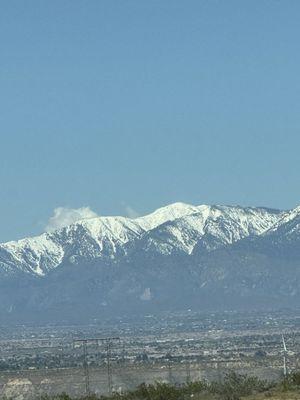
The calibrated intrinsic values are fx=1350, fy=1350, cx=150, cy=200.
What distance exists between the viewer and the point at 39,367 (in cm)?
19275

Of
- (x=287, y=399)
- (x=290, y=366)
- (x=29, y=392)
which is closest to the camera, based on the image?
(x=287, y=399)

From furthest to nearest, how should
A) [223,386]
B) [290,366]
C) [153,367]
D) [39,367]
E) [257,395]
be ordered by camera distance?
[39,367] < [153,367] < [290,366] < [223,386] < [257,395]

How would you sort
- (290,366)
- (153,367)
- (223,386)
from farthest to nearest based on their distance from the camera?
1. (153,367)
2. (290,366)
3. (223,386)

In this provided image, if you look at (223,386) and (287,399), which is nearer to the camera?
(287,399)

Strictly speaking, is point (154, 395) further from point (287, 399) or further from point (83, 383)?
point (83, 383)

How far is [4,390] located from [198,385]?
64487 millimetres

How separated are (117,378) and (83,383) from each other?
9.75 metres

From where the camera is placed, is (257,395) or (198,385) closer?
(257,395)

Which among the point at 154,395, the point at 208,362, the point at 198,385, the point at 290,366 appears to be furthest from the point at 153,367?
the point at 154,395

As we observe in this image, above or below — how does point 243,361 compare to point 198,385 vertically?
above

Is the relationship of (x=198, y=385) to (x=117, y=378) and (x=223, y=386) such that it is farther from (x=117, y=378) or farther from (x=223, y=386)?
(x=117, y=378)

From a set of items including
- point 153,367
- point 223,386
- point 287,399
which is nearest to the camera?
point 287,399

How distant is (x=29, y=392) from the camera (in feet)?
454

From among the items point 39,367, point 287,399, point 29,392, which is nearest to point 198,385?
point 287,399
